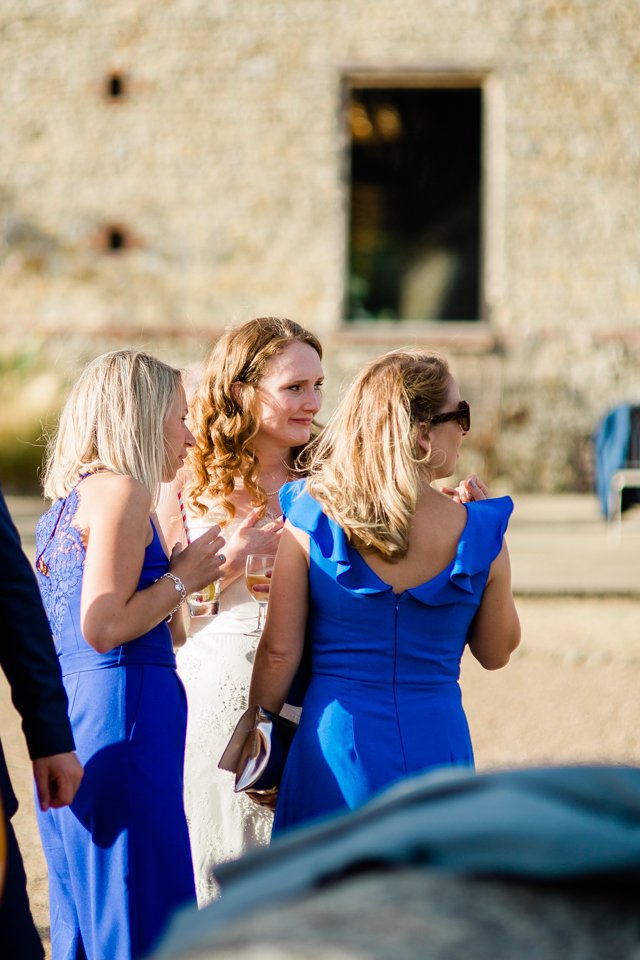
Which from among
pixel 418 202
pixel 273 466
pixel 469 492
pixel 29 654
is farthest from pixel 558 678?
pixel 418 202

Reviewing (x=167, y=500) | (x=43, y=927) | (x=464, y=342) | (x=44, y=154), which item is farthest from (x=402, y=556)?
(x=44, y=154)

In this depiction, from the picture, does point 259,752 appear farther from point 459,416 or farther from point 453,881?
point 453,881

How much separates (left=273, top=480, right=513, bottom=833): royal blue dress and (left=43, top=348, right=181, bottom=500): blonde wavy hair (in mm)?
394

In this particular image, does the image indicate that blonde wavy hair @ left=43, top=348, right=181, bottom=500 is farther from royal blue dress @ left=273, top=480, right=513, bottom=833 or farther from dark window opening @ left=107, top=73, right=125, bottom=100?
dark window opening @ left=107, top=73, right=125, bottom=100

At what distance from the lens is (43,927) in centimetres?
351

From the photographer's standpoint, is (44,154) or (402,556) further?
(44,154)

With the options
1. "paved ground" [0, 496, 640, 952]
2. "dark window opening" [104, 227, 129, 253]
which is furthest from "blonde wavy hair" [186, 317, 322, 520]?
"dark window opening" [104, 227, 129, 253]

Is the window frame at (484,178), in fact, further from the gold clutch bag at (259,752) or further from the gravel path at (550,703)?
the gold clutch bag at (259,752)

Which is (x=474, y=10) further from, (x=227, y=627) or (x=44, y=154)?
(x=227, y=627)

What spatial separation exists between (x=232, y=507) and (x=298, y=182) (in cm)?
1150

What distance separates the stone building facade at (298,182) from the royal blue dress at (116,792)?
11.3 meters

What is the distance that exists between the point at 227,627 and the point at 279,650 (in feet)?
1.91

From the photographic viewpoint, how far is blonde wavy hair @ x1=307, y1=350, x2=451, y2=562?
2.37 metres

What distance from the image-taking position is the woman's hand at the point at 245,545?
9.64 ft
